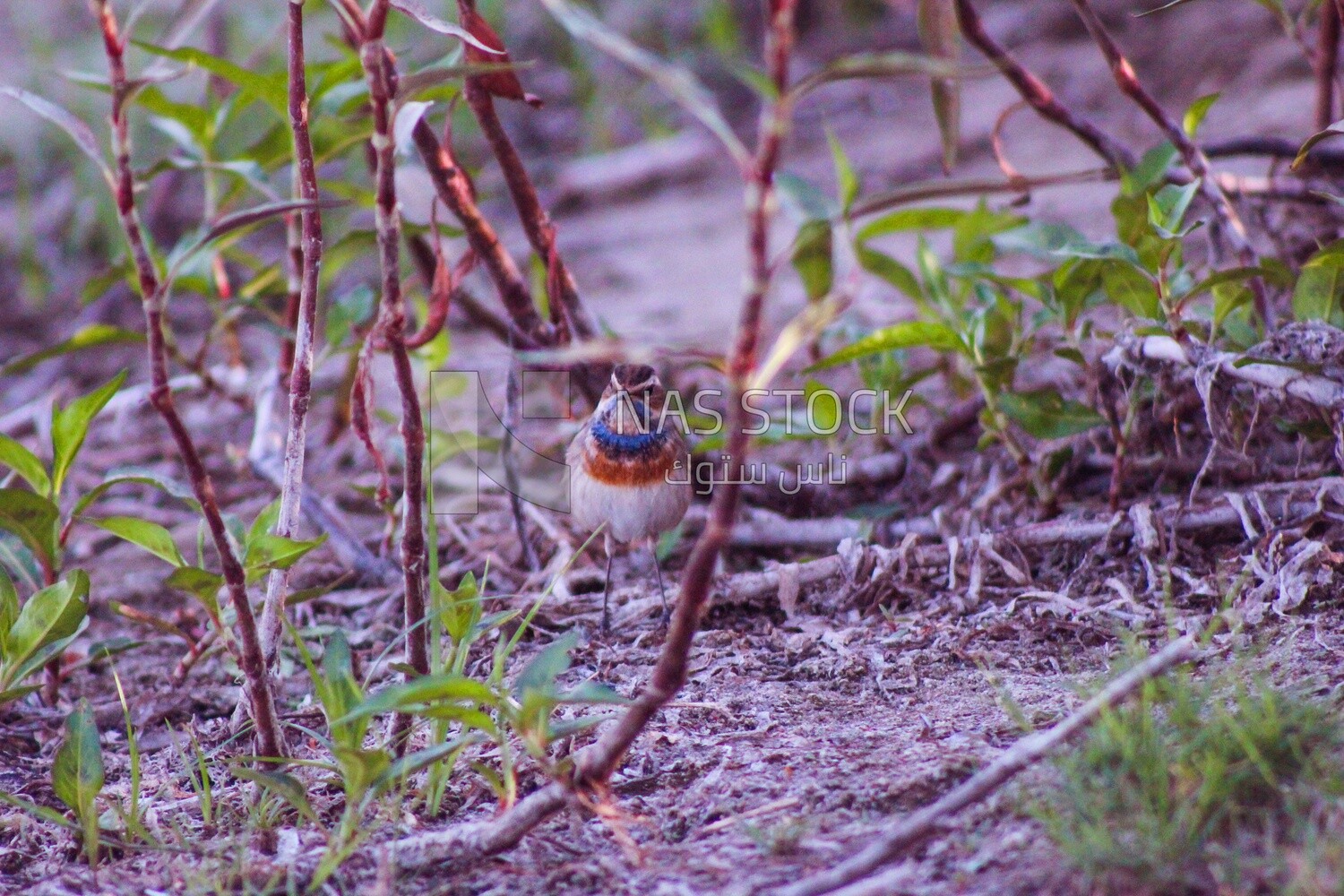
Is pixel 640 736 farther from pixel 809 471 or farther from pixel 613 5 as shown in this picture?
pixel 613 5

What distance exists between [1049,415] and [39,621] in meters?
2.51

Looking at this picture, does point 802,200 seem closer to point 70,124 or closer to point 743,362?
point 743,362

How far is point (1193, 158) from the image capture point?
11.4 feet

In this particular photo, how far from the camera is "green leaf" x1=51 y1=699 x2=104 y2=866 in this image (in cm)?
240

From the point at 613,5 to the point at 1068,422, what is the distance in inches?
259

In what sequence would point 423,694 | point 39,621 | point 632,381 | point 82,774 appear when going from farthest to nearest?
point 632,381 → point 39,621 → point 82,774 → point 423,694

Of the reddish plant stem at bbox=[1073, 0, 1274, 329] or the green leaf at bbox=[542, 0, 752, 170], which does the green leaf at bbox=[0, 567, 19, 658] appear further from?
the reddish plant stem at bbox=[1073, 0, 1274, 329]

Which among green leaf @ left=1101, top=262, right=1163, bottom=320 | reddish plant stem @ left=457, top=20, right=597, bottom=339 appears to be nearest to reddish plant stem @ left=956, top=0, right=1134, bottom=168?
green leaf @ left=1101, top=262, right=1163, bottom=320

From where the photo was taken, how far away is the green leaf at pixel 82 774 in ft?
7.89

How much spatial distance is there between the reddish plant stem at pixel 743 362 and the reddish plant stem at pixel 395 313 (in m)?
0.55

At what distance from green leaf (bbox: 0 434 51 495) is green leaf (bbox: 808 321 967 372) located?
2.01 metres

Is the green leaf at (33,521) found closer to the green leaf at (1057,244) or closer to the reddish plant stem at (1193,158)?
the green leaf at (1057,244)

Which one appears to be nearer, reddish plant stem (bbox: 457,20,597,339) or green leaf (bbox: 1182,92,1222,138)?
green leaf (bbox: 1182,92,1222,138)

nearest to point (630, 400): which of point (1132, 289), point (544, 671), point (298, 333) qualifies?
point (1132, 289)
